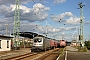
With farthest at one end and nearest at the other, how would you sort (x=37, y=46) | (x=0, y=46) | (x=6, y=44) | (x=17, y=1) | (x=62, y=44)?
(x=62, y=44) < (x=17, y=1) < (x=6, y=44) < (x=0, y=46) < (x=37, y=46)

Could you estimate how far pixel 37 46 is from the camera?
4256 centimetres

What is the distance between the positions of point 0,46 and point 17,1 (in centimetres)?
2193

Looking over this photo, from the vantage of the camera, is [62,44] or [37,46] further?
[62,44]

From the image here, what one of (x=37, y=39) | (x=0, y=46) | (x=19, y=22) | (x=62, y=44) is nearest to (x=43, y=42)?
(x=37, y=39)

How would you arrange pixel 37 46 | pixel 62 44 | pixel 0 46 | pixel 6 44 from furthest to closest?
pixel 62 44 → pixel 6 44 → pixel 0 46 → pixel 37 46

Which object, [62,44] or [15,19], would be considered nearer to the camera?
[15,19]

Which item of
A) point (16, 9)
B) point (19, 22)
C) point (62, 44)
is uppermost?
point (16, 9)

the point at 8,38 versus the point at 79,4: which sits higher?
the point at 79,4

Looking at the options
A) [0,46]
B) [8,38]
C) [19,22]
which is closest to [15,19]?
[19,22]

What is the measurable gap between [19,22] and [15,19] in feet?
5.16

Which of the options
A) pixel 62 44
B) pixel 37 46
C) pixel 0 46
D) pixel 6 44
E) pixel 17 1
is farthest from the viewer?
pixel 62 44

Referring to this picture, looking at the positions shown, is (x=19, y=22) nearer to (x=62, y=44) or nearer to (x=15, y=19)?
(x=15, y=19)

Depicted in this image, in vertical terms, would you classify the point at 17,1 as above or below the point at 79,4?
above

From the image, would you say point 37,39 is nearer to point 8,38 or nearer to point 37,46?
point 37,46
